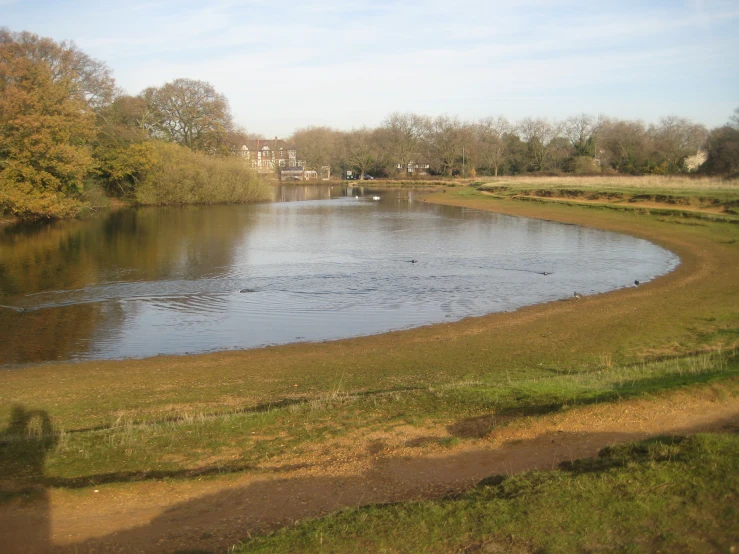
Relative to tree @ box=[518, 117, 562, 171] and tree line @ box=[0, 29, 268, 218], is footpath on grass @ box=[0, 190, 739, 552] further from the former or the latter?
tree @ box=[518, 117, 562, 171]

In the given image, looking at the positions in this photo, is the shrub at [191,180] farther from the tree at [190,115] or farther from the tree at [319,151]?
the tree at [319,151]

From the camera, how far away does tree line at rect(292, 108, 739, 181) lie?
98.4 meters

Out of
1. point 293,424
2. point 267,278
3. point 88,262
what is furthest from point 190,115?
point 293,424

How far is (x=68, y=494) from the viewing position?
7031 millimetres

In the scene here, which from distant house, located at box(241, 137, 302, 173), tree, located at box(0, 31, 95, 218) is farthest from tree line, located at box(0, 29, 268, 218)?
distant house, located at box(241, 137, 302, 173)

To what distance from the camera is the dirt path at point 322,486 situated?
20.3 ft

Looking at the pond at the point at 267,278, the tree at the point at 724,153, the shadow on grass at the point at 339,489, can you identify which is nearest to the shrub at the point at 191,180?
the pond at the point at 267,278

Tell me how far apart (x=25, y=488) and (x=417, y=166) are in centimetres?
14355

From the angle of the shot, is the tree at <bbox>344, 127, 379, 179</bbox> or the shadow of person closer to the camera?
the shadow of person

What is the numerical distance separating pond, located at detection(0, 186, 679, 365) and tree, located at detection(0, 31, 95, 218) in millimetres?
2636

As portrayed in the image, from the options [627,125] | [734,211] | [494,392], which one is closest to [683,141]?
[627,125]

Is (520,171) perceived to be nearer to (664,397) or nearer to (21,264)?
(21,264)

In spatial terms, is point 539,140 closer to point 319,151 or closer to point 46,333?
point 319,151

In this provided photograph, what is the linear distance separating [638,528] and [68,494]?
18.6 ft
